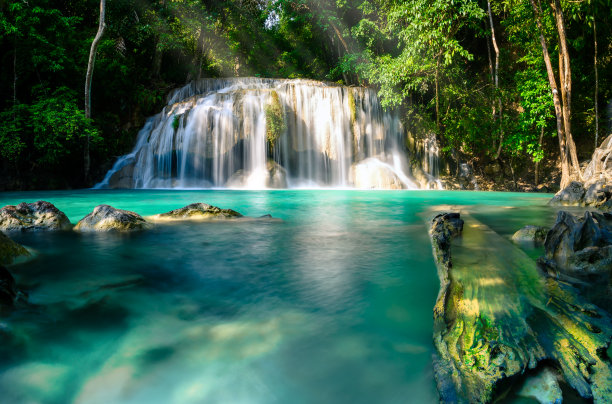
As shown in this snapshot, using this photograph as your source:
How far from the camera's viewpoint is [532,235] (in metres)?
4.13

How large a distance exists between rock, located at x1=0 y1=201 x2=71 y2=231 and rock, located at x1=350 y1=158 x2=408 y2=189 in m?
13.0

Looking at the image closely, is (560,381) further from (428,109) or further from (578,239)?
(428,109)

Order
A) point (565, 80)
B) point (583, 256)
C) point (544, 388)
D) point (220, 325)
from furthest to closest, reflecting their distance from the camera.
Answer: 1. point (565, 80)
2. point (583, 256)
3. point (220, 325)
4. point (544, 388)

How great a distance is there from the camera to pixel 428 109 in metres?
18.8

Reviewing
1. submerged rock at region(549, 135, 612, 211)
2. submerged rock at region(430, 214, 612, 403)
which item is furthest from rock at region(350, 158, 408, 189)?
submerged rock at region(430, 214, 612, 403)

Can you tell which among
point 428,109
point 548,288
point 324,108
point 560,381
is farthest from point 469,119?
point 560,381

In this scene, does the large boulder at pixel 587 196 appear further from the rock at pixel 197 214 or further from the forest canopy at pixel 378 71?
the rock at pixel 197 214

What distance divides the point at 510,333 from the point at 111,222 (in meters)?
5.00

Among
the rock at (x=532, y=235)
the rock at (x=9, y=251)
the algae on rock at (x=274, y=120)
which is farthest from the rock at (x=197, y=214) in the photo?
the algae on rock at (x=274, y=120)

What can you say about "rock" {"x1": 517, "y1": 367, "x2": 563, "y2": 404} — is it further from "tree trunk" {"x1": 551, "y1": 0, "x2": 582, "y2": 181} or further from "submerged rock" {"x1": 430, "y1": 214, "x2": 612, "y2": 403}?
"tree trunk" {"x1": 551, "y1": 0, "x2": 582, "y2": 181}

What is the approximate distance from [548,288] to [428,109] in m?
18.2

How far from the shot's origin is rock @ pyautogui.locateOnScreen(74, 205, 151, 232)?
4.91 meters

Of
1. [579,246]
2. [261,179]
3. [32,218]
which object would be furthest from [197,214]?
[261,179]

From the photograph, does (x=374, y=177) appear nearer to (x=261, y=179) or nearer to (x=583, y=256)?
(x=261, y=179)
